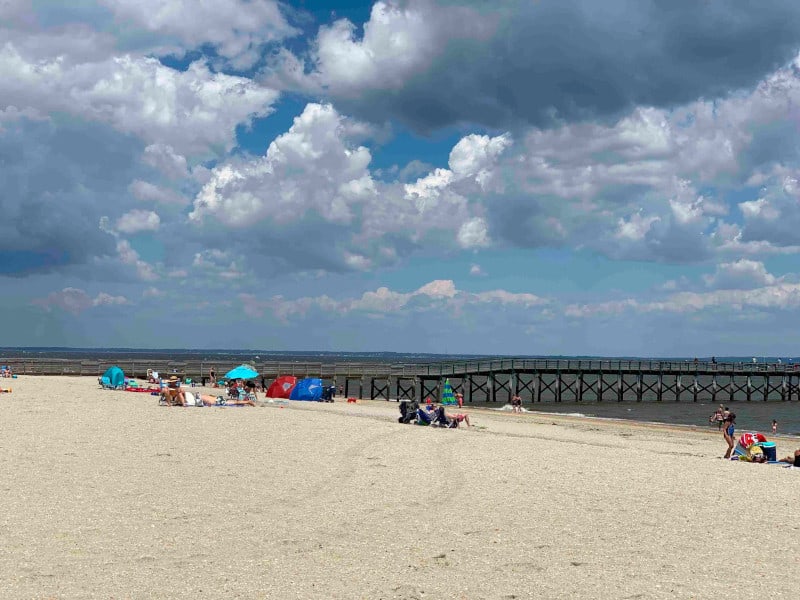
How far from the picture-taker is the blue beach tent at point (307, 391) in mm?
35406

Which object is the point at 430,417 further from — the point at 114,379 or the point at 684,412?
the point at 684,412

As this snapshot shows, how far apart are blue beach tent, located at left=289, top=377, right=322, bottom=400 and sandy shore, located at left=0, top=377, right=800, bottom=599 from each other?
16325 mm

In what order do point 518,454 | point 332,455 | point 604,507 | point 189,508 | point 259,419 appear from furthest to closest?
1. point 259,419
2. point 518,454
3. point 332,455
4. point 604,507
5. point 189,508

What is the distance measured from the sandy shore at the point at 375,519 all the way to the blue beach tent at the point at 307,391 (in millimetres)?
16325

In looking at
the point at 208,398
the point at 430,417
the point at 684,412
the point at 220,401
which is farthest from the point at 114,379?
the point at 684,412

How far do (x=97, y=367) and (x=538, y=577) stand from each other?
4705 cm

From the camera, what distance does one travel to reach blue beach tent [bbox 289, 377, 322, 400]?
116ft

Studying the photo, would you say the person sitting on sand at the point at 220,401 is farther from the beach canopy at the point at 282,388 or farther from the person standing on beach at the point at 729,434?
the person standing on beach at the point at 729,434

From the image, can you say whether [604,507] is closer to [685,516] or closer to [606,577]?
[685,516]

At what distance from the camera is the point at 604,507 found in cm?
1140

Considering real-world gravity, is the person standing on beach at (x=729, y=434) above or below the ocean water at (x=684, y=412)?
above

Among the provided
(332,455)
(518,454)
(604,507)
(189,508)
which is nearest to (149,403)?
(332,455)

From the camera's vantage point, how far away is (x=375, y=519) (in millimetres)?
10281

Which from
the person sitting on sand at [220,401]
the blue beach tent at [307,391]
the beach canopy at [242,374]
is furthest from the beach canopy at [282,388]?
the person sitting on sand at [220,401]
